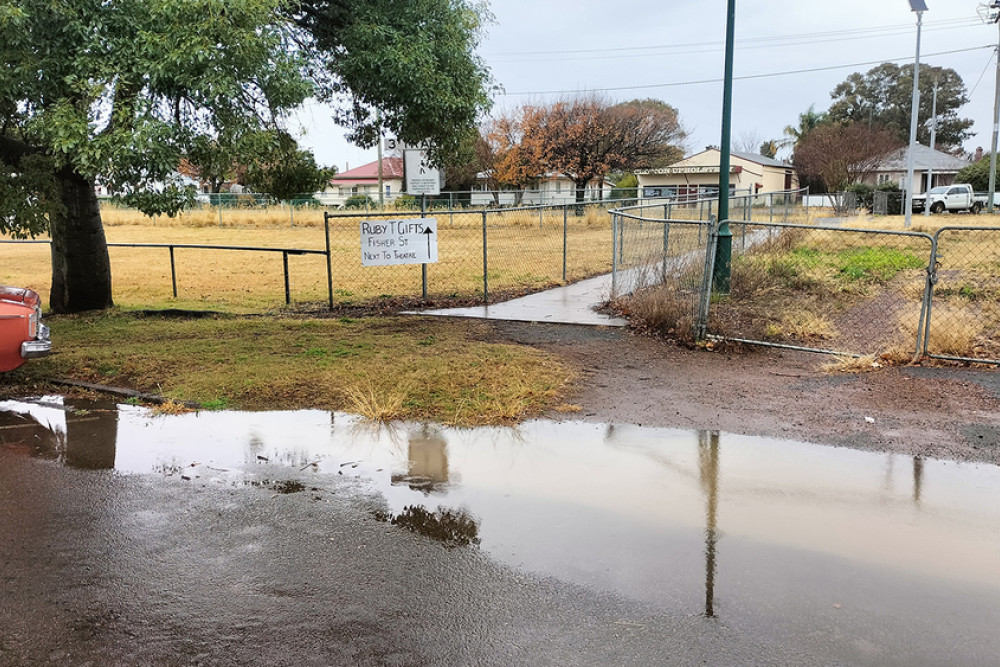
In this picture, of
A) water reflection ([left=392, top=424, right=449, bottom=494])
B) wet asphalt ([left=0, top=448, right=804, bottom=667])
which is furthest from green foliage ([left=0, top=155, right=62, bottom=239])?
water reflection ([left=392, top=424, right=449, bottom=494])

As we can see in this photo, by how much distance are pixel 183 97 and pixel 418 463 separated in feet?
16.9

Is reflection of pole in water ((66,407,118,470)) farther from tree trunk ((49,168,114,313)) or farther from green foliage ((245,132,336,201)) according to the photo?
tree trunk ((49,168,114,313))

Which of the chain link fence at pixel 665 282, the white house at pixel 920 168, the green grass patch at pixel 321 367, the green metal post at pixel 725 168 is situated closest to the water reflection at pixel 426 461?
the green grass patch at pixel 321 367

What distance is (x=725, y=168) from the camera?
11.7 metres

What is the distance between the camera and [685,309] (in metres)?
9.94

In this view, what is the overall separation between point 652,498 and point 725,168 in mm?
7747

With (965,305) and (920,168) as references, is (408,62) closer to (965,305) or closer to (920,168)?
(965,305)

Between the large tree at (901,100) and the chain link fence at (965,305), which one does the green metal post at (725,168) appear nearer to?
the chain link fence at (965,305)

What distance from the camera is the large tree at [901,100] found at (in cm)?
7506

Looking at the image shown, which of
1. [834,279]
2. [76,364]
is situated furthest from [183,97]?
[834,279]

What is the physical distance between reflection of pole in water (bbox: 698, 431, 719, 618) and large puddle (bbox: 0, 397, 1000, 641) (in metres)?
0.01

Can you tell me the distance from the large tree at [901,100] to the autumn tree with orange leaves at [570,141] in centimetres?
3186

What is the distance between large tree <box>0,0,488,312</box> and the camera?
7.73 m

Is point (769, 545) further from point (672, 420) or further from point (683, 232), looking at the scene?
point (683, 232)
